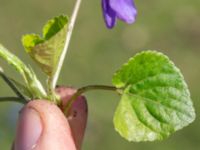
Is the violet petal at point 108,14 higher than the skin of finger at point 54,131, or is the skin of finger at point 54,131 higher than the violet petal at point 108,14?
the violet petal at point 108,14

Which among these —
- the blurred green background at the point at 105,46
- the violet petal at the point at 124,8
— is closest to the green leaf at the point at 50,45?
the violet petal at the point at 124,8

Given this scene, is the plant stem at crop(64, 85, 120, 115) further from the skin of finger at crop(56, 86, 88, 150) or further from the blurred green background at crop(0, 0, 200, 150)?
the blurred green background at crop(0, 0, 200, 150)

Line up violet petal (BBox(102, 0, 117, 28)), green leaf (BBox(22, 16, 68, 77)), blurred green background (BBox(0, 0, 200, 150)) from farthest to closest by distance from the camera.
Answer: blurred green background (BBox(0, 0, 200, 150)), violet petal (BBox(102, 0, 117, 28)), green leaf (BBox(22, 16, 68, 77))

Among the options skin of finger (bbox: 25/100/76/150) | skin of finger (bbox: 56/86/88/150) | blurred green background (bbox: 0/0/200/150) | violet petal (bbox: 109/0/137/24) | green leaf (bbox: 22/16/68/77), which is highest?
green leaf (bbox: 22/16/68/77)

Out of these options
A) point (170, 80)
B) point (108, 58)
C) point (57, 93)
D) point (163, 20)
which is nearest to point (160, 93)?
point (170, 80)

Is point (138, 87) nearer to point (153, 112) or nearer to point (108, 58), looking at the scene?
point (153, 112)

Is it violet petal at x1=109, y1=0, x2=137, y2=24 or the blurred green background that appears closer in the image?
violet petal at x1=109, y1=0, x2=137, y2=24

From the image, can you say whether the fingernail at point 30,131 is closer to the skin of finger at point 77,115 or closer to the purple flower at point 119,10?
the skin of finger at point 77,115

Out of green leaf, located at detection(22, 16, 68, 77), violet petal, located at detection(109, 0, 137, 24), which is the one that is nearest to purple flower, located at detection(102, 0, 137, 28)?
violet petal, located at detection(109, 0, 137, 24)
